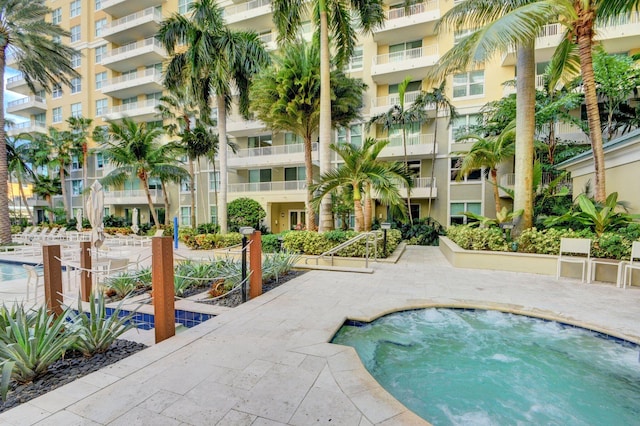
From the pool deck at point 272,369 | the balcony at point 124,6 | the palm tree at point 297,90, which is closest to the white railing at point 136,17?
the balcony at point 124,6

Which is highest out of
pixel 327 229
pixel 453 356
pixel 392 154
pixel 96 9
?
pixel 96 9

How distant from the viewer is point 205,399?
245cm

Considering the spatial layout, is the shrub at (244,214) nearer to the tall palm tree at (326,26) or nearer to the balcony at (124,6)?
the tall palm tree at (326,26)

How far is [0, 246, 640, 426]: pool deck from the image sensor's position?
7.36 feet

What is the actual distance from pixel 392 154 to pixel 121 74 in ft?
85.2

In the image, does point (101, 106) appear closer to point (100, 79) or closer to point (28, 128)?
point (100, 79)

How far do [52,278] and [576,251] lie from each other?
10.3 metres

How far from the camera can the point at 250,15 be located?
65.1 ft

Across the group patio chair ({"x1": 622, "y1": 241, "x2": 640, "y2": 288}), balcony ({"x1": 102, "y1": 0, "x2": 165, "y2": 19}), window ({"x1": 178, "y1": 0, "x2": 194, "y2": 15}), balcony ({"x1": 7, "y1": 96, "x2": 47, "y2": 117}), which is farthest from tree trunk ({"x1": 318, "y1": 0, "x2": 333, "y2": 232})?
balcony ({"x1": 7, "y1": 96, "x2": 47, "y2": 117})

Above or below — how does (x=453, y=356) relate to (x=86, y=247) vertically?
below

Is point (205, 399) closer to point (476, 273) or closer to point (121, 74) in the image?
point (476, 273)

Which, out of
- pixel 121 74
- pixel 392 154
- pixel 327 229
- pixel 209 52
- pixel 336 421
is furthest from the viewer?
pixel 121 74

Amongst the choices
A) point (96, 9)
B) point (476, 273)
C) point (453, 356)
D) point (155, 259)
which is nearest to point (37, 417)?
point (155, 259)

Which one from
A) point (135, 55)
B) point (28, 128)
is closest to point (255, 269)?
point (135, 55)
